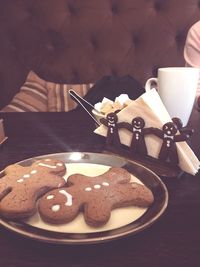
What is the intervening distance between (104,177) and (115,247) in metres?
0.13

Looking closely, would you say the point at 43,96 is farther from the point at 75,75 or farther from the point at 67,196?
the point at 67,196

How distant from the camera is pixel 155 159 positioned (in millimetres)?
656

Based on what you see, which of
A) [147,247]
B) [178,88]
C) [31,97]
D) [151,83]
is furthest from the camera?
[31,97]

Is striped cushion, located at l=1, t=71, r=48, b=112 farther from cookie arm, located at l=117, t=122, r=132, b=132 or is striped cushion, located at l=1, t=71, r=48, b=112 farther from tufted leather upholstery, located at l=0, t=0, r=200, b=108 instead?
cookie arm, located at l=117, t=122, r=132, b=132

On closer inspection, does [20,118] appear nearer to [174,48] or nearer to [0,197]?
[0,197]

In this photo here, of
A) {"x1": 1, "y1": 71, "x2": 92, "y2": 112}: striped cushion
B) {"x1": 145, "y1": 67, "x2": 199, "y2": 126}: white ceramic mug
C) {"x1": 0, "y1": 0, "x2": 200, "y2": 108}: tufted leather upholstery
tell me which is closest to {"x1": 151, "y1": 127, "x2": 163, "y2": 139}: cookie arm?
{"x1": 145, "y1": 67, "x2": 199, "y2": 126}: white ceramic mug

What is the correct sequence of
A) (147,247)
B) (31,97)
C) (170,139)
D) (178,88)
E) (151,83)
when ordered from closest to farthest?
(147,247), (170,139), (178,88), (151,83), (31,97)

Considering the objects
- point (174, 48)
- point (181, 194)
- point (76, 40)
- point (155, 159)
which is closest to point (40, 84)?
point (76, 40)

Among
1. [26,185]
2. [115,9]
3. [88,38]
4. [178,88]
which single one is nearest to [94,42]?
[88,38]

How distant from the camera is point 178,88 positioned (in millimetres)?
827

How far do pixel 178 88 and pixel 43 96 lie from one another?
1115mm

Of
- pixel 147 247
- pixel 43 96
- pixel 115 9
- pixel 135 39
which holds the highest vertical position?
pixel 115 9

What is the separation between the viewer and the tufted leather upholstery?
181cm

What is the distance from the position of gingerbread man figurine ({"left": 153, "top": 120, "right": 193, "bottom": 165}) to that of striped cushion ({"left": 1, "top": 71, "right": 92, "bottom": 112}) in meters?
1.14
